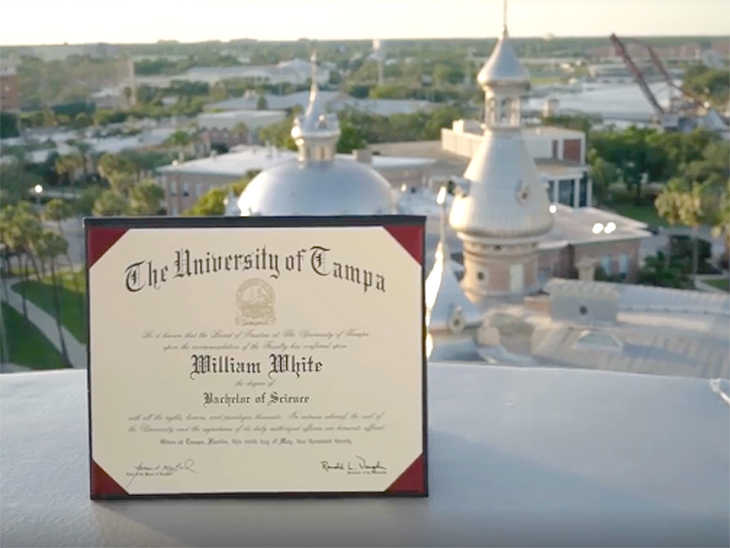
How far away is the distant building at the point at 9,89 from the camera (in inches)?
1160

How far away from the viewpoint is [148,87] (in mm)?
53906

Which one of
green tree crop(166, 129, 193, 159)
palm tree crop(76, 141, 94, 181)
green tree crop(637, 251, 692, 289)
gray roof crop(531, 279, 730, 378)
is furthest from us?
green tree crop(166, 129, 193, 159)

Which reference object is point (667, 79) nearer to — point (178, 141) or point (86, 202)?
point (178, 141)

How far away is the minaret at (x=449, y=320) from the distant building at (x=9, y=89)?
21.2 m

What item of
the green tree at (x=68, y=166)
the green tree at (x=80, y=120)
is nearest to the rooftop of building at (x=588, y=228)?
the green tree at (x=68, y=166)

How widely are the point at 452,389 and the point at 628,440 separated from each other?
0.44 metres

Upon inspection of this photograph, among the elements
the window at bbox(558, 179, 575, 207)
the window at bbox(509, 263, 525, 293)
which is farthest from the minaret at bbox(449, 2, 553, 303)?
the window at bbox(558, 179, 575, 207)

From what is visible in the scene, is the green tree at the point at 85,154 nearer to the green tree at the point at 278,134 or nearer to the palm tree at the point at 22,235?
the green tree at the point at 278,134

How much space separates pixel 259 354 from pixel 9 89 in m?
30.3

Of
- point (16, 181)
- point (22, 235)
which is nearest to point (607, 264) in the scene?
point (22, 235)
